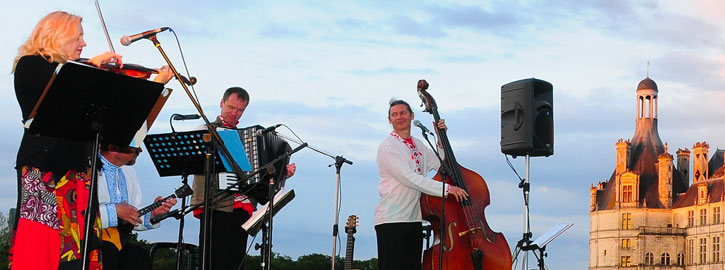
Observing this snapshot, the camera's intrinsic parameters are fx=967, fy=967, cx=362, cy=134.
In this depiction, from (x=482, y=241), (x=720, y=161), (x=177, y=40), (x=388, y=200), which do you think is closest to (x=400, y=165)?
(x=388, y=200)

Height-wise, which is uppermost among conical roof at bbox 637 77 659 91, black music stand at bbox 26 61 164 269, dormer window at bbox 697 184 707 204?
conical roof at bbox 637 77 659 91

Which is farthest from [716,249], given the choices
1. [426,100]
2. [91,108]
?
[91,108]

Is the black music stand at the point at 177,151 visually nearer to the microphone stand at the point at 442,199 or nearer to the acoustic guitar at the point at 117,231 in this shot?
the acoustic guitar at the point at 117,231

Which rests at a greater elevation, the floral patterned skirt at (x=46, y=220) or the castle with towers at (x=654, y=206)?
the castle with towers at (x=654, y=206)

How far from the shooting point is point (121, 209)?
7020 millimetres

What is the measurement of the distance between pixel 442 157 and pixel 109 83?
4897mm

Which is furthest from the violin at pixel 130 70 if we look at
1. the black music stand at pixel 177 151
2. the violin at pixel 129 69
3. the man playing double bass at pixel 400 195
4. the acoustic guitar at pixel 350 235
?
the acoustic guitar at pixel 350 235

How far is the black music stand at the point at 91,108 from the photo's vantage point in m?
5.51

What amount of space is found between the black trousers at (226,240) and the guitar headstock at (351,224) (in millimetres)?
2971

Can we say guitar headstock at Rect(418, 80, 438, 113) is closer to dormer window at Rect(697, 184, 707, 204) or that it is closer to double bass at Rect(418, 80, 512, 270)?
double bass at Rect(418, 80, 512, 270)

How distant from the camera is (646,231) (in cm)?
8956

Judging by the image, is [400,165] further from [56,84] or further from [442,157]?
[56,84]

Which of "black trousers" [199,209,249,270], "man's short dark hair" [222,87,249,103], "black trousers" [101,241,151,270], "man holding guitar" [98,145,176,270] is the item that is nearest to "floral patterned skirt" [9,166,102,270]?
"man holding guitar" [98,145,176,270]

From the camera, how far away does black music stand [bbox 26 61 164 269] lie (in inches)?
217
